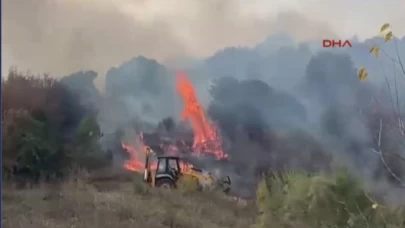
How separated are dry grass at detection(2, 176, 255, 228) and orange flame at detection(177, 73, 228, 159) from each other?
0.20 m

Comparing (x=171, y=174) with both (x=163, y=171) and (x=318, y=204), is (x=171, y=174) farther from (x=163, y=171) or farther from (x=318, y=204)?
(x=318, y=204)

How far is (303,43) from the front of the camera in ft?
7.79

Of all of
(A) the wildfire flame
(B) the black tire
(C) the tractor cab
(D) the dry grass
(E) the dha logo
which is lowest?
(D) the dry grass

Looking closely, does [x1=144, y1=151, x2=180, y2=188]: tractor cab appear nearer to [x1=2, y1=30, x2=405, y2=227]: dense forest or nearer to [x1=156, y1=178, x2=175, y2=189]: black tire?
[x1=156, y1=178, x2=175, y2=189]: black tire

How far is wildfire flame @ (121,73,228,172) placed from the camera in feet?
7.75

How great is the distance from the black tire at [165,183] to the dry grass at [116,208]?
27 mm

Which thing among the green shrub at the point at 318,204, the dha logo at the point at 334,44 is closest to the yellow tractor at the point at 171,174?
the green shrub at the point at 318,204

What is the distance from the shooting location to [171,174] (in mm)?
2375

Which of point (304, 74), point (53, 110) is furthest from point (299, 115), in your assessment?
point (53, 110)

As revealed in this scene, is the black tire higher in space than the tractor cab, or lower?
lower

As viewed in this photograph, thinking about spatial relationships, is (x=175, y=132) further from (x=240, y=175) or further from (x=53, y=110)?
(x=53, y=110)

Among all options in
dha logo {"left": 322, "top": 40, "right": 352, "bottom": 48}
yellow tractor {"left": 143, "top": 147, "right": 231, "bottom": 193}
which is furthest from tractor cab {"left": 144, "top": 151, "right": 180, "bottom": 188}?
dha logo {"left": 322, "top": 40, "right": 352, "bottom": 48}

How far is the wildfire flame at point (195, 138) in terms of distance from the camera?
2.36m

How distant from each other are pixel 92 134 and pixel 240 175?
64cm
